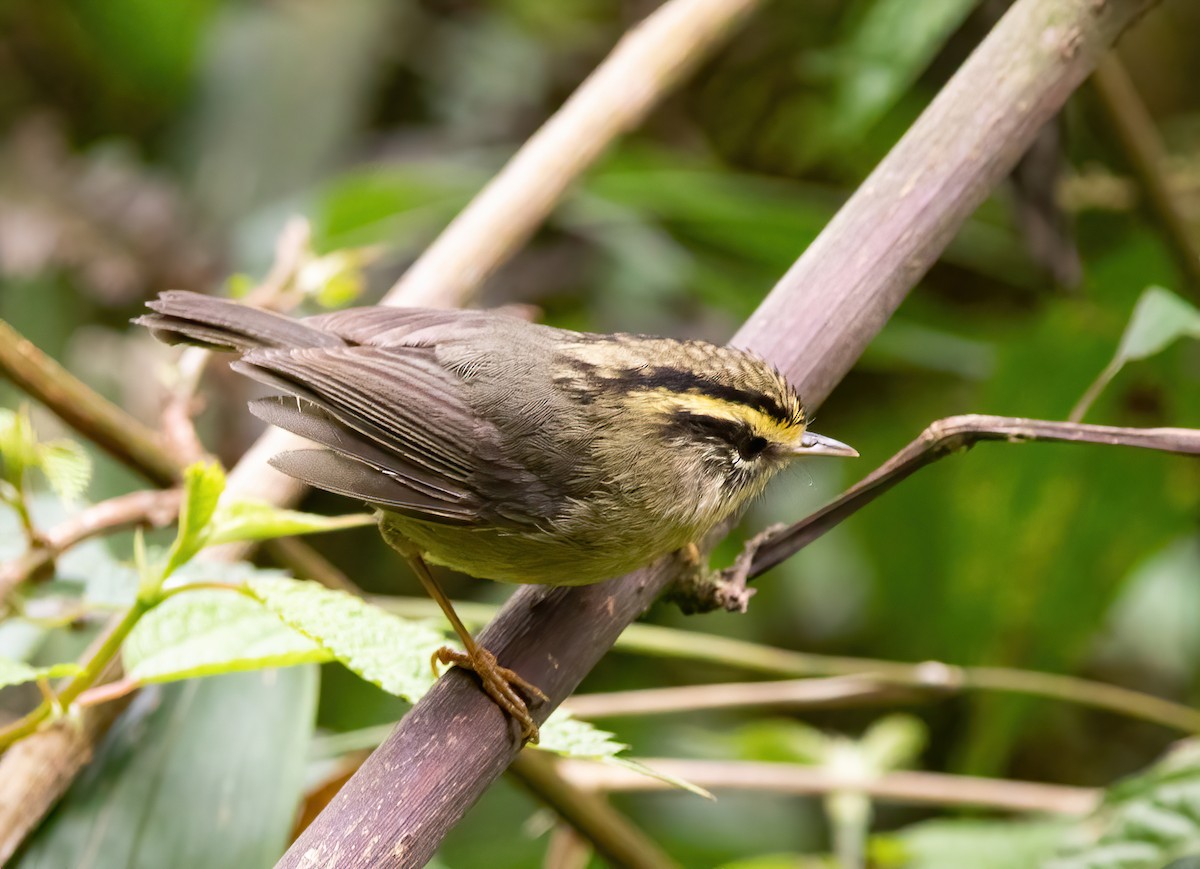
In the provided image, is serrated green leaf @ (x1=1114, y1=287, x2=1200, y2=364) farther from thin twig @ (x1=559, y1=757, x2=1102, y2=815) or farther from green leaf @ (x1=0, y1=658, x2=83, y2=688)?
green leaf @ (x1=0, y1=658, x2=83, y2=688)

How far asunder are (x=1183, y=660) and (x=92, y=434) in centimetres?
316

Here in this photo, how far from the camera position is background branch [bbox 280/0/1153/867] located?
61.7 inches

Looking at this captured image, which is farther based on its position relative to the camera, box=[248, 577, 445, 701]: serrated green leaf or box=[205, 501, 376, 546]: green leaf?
box=[205, 501, 376, 546]: green leaf

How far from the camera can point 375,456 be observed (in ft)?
6.21

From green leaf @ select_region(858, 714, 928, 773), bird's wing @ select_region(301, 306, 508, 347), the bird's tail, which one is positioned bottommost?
the bird's tail

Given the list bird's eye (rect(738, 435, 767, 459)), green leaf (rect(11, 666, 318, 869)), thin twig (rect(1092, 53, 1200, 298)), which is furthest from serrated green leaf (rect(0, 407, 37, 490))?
thin twig (rect(1092, 53, 1200, 298))

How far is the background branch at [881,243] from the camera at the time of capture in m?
1.57

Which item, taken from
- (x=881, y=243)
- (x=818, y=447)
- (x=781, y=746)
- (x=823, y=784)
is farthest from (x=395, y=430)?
(x=781, y=746)

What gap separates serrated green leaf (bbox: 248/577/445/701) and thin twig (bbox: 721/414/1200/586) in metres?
0.41

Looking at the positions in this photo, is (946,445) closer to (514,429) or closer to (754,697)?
(514,429)

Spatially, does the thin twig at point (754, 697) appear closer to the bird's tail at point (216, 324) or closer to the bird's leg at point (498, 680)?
Answer: the bird's leg at point (498, 680)

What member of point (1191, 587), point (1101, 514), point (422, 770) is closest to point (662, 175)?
point (1101, 514)

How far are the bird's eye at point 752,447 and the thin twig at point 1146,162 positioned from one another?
1273 mm

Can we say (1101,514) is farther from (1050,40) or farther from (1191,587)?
(1050,40)
